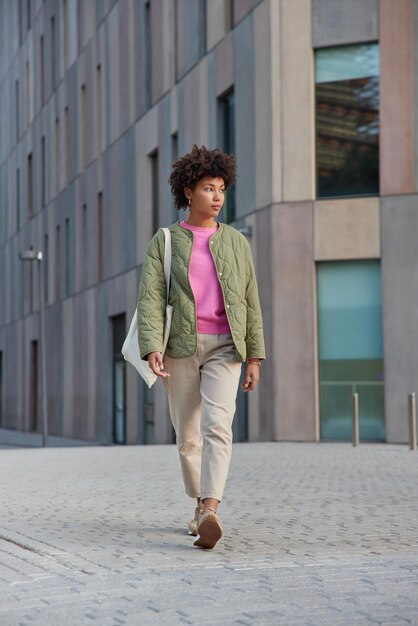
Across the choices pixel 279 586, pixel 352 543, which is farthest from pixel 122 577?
pixel 352 543

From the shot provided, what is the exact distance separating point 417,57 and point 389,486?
12066 mm

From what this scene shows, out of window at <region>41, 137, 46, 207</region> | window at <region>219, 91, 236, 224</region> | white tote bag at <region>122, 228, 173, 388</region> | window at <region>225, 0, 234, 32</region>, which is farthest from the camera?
window at <region>41, 137, 46, 207</region>

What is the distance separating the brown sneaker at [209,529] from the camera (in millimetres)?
6121

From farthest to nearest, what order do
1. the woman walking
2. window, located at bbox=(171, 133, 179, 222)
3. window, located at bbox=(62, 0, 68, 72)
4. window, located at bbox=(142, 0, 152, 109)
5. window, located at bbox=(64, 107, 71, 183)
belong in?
1. window, located at bbox=(62, 0, 68, 72)
2. window, located at bbox=(64, 107, 71, 183)
3. window, located at bbox=(142, 0, 152, 109)
4. window, located at bbox=(171, 133, 179, 222)
5. the woman walking

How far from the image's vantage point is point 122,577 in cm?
534

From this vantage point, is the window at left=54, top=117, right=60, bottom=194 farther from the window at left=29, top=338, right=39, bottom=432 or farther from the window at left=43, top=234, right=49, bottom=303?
the window at left=29, top=338, right=39, bottom=432

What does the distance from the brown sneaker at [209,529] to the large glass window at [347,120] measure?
52.5 ft

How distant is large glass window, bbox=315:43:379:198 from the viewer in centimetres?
2166

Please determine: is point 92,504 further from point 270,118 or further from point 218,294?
point 270,118

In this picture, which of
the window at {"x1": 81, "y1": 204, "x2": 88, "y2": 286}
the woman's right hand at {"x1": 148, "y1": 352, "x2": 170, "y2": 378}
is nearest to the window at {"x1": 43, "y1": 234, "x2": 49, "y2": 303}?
the window at {"x1": 81, "y1": 204, "x2": 88, "y2": 286}

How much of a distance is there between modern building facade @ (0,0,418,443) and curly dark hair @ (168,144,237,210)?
14660mm

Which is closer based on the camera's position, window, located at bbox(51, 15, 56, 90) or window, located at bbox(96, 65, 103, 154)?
window, located at bbox(96, 65, 103, 154)

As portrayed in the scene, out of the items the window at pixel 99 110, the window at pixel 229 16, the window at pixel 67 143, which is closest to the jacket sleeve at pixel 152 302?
the window at pixel 229 16

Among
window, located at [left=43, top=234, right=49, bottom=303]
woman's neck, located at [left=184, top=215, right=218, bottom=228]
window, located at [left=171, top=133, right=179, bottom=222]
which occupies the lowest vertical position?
woman's neck, located at [left=184, top=215, right=218, bottom=228]
